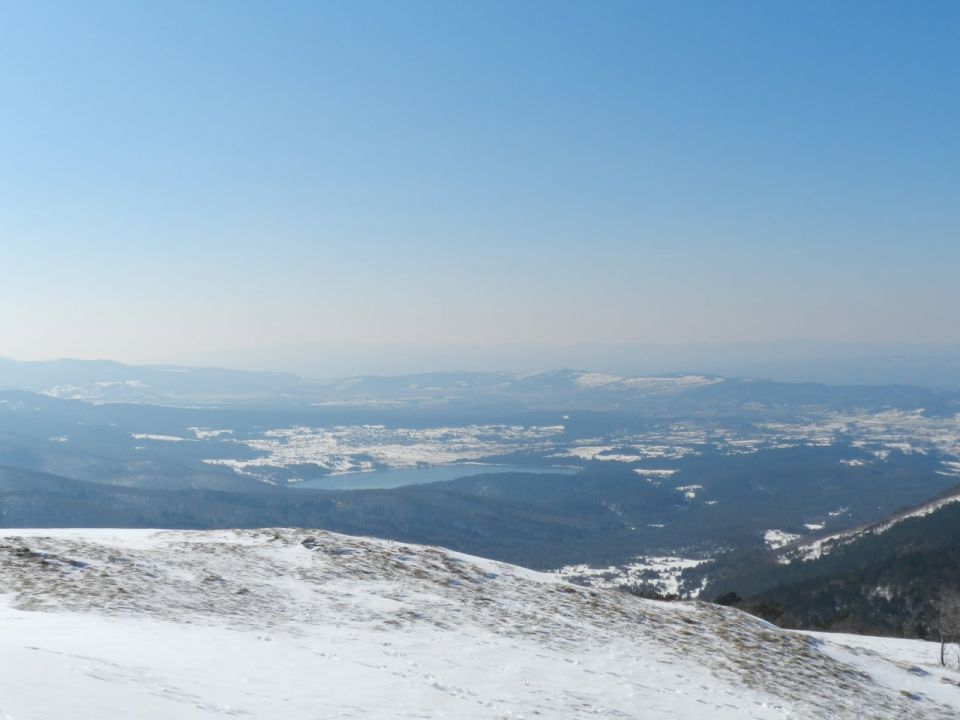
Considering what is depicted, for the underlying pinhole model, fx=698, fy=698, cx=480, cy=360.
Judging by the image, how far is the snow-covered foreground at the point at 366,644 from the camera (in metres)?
14.0

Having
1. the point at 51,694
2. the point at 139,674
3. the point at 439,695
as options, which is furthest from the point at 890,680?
the point at 51,694

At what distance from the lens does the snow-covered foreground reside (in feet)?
46.0

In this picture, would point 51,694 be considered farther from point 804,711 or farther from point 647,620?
point 647,620

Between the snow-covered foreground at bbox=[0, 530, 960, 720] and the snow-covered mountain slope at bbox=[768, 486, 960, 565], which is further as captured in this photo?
the snow-covered mountain slope at bbox=[768, 486, 960, 565]

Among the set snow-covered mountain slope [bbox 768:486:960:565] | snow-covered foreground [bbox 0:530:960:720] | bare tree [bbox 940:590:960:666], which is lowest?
snow-covered mountain slope [bbox 768:486:960:565]

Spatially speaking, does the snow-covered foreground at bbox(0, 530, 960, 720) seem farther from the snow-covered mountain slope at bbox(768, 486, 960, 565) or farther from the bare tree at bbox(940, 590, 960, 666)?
the snow-covered mountain slope at bbox(768, 486, 960, 565)

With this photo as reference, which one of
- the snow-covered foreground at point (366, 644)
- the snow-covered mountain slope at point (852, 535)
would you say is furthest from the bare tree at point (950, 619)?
the snow-covered mountain slope at point (852, 535)

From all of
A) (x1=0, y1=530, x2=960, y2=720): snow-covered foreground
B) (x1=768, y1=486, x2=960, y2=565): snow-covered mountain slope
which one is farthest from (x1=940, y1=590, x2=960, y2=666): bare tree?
(x1=768, y1=486, x2=960, y2=565): snow-covered mountain slope

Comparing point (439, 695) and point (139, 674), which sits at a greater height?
point (139, 674)

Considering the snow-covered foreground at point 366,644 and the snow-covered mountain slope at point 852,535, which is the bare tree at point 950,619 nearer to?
the snow-covered foreground at point 366,644

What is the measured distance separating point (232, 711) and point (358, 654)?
247 inches

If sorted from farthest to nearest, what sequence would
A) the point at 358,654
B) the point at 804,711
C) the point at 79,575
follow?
the point at 79,575 → the point at 804,711 → the point at 358,654

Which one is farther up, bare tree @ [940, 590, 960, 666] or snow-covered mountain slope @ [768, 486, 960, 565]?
bare tree @ [940, 590, 960, 666]

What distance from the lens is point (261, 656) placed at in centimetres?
1717
